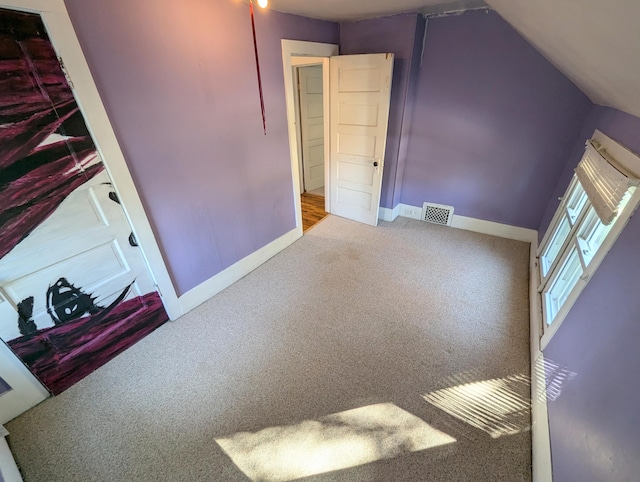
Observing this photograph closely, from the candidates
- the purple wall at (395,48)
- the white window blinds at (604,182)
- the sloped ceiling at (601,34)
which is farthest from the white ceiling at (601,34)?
the purple wall at (395,48)

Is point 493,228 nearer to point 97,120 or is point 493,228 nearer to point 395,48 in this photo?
point 395,48

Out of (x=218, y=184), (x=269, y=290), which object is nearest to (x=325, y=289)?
(x=269, y=290)

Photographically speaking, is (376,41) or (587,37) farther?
(376,41)

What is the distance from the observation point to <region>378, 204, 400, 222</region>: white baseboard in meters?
3.73

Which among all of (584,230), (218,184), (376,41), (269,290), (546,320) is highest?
(376,41)

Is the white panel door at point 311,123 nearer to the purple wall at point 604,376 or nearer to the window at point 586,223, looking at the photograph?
the window at point 586,223

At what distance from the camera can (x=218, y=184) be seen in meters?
2.28

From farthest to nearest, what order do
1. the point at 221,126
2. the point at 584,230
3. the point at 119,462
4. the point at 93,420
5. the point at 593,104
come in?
1. the point at 593,104
2. the point at 221,126
3. the point at 584,230
4. the point at 93,420
5. the point at 119,462

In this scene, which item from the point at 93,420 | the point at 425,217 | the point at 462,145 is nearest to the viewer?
the point at 93,420

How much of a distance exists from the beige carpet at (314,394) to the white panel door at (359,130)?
1380mm

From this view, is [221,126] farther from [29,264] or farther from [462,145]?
[462,145]

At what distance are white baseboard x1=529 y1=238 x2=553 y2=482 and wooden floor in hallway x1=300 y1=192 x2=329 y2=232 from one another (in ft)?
8.16

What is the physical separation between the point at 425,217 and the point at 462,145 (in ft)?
3.26

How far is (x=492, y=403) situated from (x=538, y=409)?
0.21 metres
